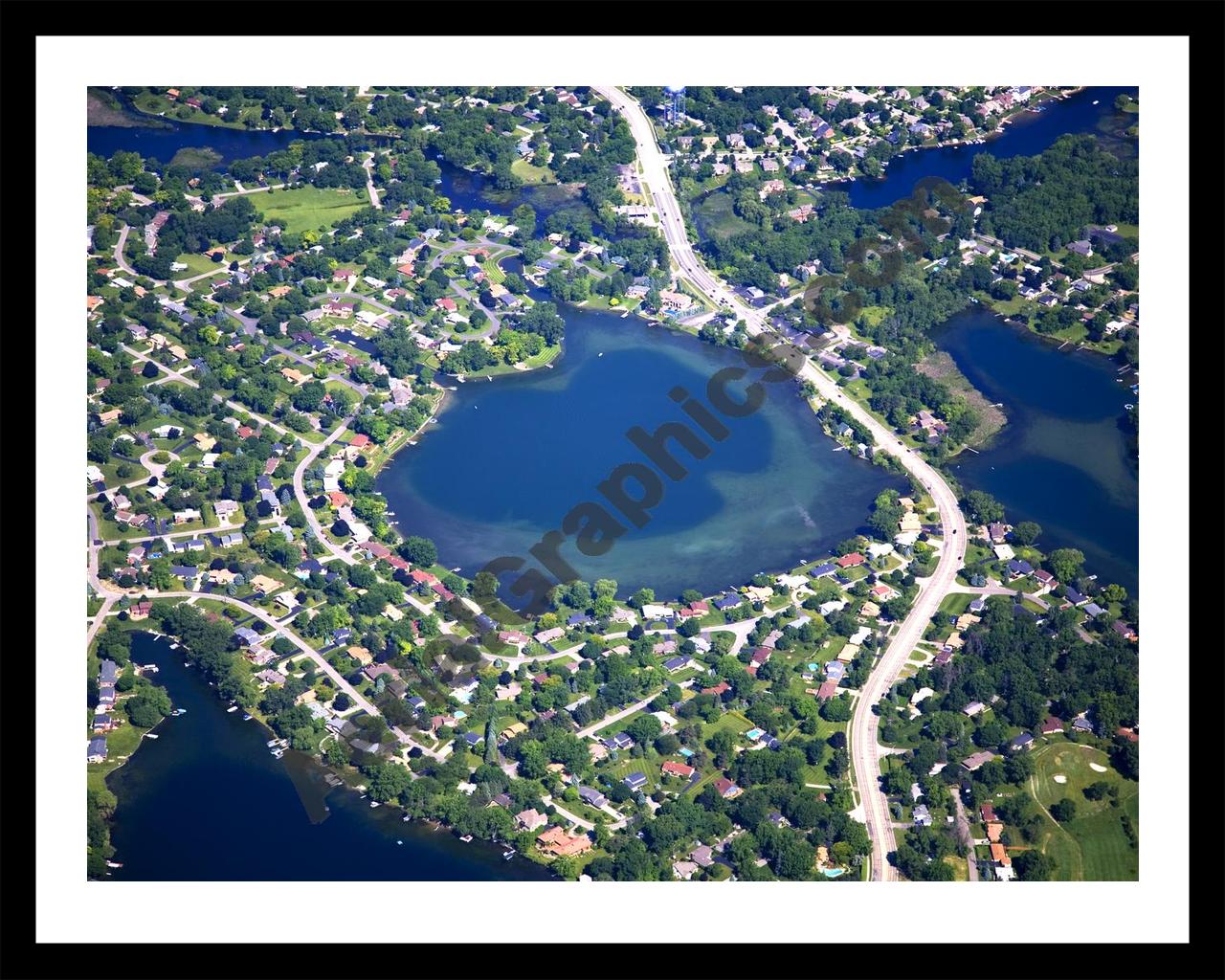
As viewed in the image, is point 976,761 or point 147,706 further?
point 147,706

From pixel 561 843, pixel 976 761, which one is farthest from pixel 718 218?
pixel 561 843

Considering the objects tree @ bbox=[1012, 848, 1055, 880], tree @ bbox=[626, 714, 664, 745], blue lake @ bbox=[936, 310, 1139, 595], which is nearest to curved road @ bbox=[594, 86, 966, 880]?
blue lake @ bbox=[936, 310, 1139, 595]

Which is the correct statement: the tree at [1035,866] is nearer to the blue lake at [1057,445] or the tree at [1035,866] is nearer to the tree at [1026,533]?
the blue lake at [1057,445]

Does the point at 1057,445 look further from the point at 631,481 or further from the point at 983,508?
the point at 631,481

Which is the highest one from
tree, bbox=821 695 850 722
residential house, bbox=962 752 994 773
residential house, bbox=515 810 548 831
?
tree, bbox=821 695 850 722

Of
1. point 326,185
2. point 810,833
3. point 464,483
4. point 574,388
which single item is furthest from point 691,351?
point 810,833

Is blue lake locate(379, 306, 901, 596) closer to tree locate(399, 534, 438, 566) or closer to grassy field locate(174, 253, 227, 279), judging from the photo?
tree locate(399, 534, 438, 566)

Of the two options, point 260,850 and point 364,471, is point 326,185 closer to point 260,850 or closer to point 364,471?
point 364,471
